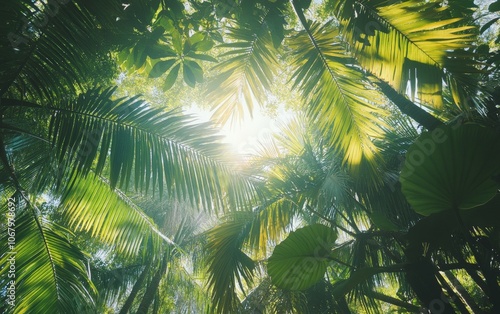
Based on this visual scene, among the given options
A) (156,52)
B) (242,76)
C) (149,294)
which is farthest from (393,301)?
(149,294)

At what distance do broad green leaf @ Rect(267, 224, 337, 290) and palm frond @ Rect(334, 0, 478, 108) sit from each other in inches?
53.5

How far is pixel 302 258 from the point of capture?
8.62 ft

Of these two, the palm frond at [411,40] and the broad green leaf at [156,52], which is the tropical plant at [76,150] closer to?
the broad green leaf at [156,52]

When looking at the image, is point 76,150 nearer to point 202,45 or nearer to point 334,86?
point 202,45

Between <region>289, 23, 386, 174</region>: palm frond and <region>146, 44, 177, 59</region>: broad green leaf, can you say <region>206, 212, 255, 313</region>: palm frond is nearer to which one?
<region>289, 23, 386, 174</region>: palm frond

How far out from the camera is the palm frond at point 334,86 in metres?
2.49

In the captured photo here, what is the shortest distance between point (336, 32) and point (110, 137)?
→ 2.03 m

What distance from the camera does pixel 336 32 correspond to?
2480 millimetres

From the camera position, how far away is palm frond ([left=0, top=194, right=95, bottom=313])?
9.11ft

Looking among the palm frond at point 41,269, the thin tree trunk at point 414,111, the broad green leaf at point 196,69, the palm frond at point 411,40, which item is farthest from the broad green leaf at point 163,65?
the palm frond at point 41,269

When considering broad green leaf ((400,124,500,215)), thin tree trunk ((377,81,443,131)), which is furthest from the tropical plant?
thin tree trunk ((377,81,443,131))

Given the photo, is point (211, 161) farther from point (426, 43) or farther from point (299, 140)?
point (299, 140)

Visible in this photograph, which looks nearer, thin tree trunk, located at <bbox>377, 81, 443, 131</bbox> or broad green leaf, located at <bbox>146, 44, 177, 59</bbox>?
broad green leaf, located at <bbox>146, 44, 177, 59</bbox>

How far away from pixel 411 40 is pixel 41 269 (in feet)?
12.7
